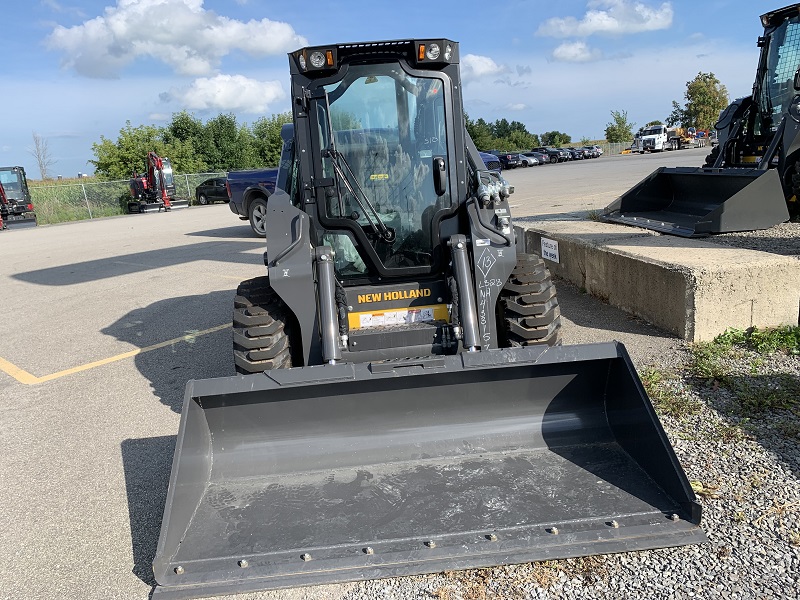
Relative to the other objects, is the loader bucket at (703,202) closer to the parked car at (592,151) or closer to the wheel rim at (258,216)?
the wheel rim at (258,216)

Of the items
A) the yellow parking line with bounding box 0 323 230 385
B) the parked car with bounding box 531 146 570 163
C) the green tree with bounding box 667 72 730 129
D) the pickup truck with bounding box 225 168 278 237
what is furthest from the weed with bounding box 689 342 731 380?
the green tree with bounding box 667 72 730 129

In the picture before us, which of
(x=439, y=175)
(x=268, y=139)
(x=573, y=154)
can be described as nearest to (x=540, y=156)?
(x=573, y=154)

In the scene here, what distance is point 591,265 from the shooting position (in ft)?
24.3

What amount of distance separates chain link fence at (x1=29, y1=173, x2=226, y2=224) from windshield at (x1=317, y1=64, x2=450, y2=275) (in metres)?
30.8

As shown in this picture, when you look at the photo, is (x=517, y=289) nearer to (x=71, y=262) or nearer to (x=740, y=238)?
(x=740, y=238)

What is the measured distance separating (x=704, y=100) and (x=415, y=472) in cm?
7629

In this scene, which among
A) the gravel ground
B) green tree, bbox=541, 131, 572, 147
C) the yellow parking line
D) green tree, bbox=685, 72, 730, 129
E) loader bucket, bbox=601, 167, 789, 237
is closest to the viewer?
the gravel ground

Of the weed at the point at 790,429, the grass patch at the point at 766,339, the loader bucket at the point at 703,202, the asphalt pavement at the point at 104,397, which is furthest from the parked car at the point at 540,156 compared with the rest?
the weed at the point at 790,429

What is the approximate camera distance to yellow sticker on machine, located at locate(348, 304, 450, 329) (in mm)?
4633

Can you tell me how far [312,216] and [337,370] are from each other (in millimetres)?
1688

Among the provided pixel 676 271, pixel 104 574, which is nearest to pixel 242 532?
pixel 104 574

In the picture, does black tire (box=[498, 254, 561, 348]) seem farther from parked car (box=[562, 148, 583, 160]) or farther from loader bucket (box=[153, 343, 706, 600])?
parked car (box=[562, 148, 583, 160])

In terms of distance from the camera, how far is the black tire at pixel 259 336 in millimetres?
4305

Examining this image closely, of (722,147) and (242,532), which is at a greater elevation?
(722,147)
